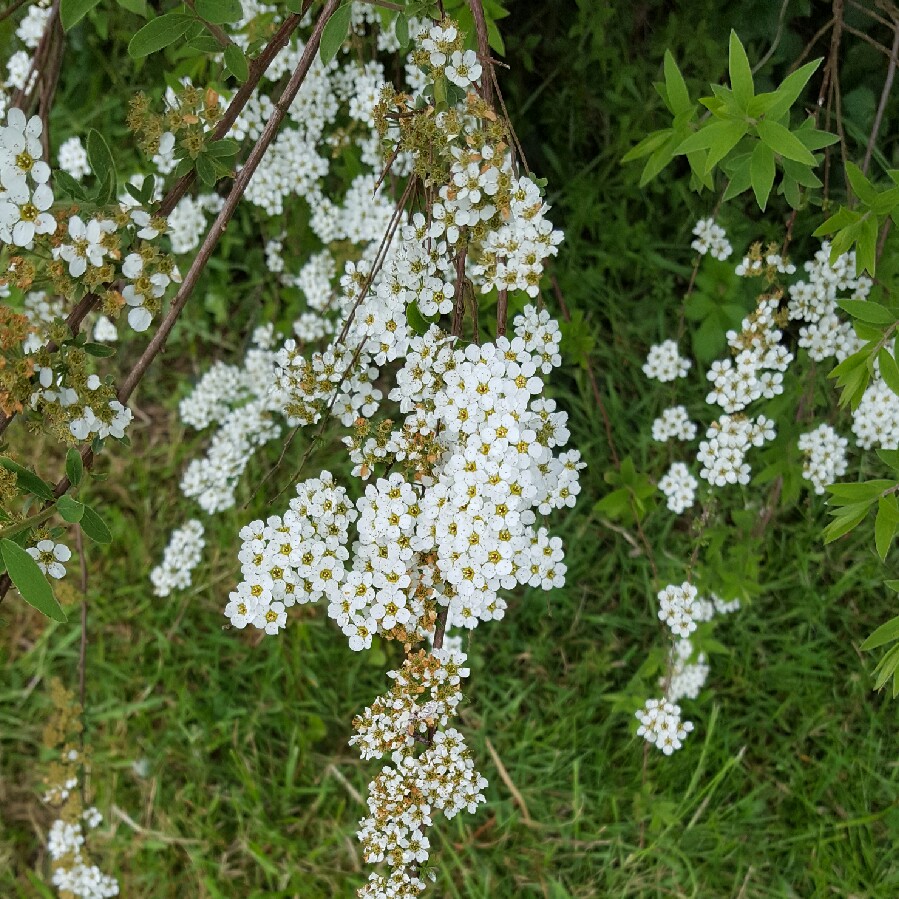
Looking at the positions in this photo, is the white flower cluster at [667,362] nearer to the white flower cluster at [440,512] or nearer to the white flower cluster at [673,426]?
the white flower cluster at [673,426]

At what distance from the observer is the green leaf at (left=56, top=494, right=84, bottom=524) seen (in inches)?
50.6

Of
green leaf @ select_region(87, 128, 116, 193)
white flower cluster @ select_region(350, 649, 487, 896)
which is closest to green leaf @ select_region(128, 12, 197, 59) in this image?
green leaf @ select_region(87, 128, 116, 193)

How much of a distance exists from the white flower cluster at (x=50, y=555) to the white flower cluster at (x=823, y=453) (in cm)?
178

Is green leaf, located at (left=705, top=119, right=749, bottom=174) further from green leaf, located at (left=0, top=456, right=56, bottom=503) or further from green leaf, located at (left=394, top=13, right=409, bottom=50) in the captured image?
green leaf, located at (left=0, top=456, right=56, bottom=503)

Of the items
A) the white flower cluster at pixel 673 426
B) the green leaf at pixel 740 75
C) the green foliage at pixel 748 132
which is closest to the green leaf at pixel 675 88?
the green foliage at pixel 748 132

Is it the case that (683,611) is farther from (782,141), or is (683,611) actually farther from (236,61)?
(236,61)

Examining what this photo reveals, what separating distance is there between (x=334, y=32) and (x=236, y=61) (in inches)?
7.9

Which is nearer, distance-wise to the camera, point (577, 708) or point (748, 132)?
point (748, 132)

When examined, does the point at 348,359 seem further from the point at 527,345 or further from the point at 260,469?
the point at 260,469

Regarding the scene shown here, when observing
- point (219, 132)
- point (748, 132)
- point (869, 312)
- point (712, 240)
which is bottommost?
point (219, 132)

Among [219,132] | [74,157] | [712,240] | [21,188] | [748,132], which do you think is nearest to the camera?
[21,188]

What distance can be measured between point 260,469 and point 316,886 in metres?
1.53

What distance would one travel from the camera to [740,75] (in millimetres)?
1531

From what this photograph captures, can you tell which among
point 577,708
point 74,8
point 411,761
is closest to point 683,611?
A: point 577,708
